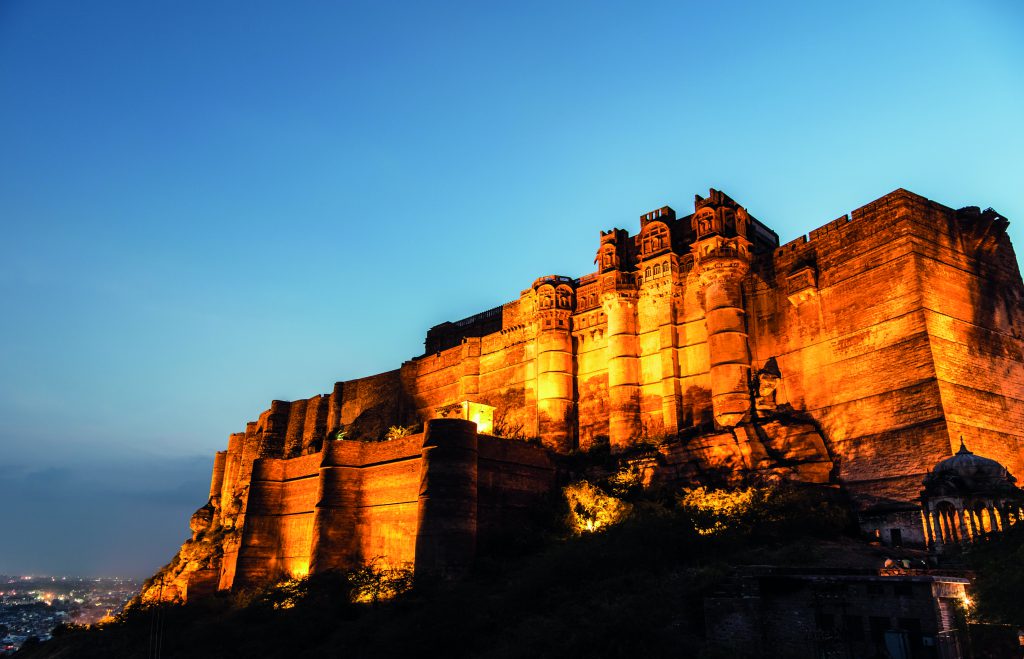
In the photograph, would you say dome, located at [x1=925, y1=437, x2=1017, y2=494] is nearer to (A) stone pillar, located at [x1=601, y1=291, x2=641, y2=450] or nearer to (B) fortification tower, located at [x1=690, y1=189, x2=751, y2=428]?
(B) fortification tower, located at [x1=690, y1=189, x2=751, y2=428]

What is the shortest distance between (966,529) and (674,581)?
6.18 m

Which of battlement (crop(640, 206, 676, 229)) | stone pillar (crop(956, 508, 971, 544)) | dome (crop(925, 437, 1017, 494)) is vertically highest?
battlement (crop(640, 206, 676, 229))

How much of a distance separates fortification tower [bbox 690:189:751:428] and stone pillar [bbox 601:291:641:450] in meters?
3.17

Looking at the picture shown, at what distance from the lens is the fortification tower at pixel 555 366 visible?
2966 centimetres

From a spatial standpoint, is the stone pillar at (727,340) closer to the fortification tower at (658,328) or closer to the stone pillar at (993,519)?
the fortification tower at (658,328)

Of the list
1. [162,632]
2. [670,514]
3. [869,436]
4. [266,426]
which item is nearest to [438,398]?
[266,426]

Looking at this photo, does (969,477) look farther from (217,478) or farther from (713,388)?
(217,478)

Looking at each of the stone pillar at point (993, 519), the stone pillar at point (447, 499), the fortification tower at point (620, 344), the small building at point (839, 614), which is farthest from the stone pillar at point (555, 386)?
the stone pillar at point (993, 519)

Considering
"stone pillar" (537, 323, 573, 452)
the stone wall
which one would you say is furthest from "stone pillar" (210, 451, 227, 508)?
"stone pillar" (537, 323, 573, 452)

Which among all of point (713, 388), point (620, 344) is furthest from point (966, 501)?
point (620, 344)

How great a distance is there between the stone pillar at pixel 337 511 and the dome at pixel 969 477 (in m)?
17.0

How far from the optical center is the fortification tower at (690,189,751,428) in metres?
24.2

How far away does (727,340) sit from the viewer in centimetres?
2462

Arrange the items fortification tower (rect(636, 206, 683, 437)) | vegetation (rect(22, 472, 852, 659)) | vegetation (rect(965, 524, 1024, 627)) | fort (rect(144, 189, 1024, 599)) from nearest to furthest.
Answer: vegetation (rect(965, 524, 1024, 627)) < vegetation (rect(22, 472, 852, 659)) < fort (rect(144, 189, 1024, 599)) < fortification tower (rect(636, 206, 683, 437))
